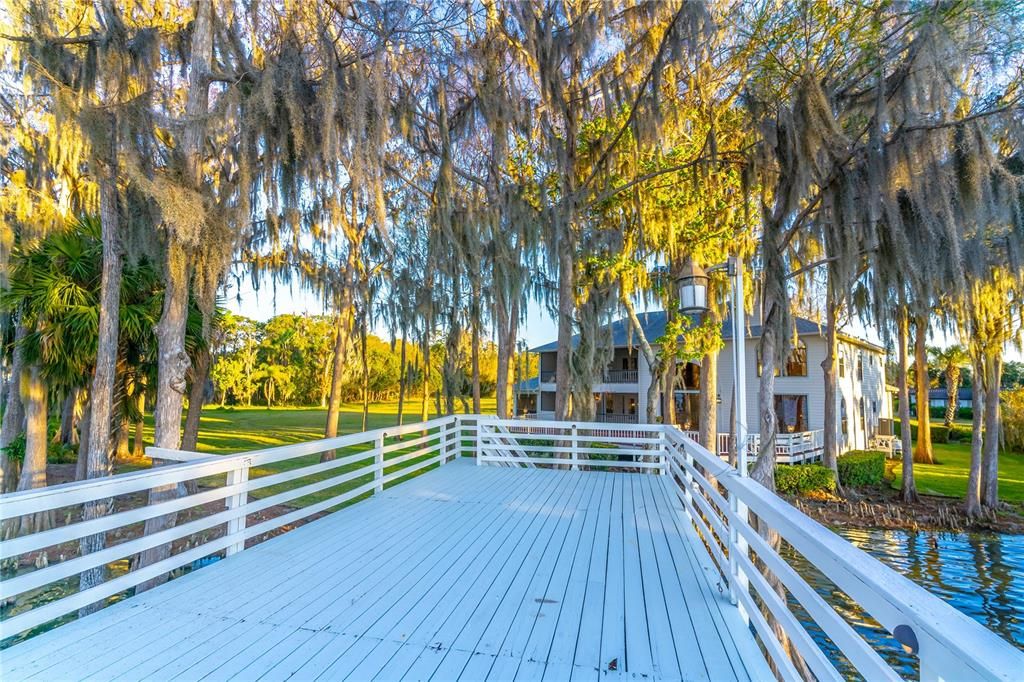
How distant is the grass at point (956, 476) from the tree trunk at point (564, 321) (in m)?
9.21

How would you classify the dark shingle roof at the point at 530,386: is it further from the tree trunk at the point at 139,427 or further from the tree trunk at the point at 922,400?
the tree trunk at the point at 139,427

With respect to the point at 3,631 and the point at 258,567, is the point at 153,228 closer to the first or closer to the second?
the point at 258,567

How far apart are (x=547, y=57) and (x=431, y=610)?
6.41 metres

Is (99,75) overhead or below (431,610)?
overhead

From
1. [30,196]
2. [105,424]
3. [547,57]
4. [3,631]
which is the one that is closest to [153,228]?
[105,424]

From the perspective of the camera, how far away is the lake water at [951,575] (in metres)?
5.48

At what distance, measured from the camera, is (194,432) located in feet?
31.8

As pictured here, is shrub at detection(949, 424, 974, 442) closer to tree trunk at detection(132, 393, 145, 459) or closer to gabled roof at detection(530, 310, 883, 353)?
gabled roof at detection(530, 310, 883, 353)

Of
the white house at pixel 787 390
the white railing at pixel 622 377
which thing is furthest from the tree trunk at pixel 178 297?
the white railing at pixel 622 377

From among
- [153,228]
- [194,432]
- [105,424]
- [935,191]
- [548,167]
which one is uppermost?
[548,167]

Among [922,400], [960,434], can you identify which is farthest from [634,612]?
[960,434]

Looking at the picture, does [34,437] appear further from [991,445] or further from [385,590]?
[991,445]

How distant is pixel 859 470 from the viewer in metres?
11.9

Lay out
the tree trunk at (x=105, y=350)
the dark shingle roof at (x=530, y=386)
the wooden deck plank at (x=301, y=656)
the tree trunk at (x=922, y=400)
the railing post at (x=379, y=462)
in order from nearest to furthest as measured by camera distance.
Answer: the wooden deck plank at (x=301, y=656) → the tree trunk at (x=105, y=350) → the railing post at (x=379, y=462) → the tree trunk at (x=922, y=400) → the dark shingle roof at (x=530, y=386)
